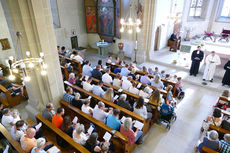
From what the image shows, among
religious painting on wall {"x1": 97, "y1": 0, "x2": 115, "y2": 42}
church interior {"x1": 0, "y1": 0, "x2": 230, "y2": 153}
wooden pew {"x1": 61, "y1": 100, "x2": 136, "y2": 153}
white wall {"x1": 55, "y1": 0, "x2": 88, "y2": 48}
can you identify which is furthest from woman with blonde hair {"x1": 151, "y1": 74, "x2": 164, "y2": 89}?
white wall {"x1": 55, "y1": 0, "x2": 88, "y2": 48}

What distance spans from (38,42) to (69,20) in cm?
762

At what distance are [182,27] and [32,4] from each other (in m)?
12.7

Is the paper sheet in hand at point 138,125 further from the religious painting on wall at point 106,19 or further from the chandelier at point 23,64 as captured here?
the religious painting on wall at point 106,19

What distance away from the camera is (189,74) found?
A: 927 cm

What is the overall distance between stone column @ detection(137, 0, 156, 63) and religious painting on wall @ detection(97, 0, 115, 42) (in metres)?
2.25

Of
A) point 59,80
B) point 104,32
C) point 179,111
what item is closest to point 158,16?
point 104,32

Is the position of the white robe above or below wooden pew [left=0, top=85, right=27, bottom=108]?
above

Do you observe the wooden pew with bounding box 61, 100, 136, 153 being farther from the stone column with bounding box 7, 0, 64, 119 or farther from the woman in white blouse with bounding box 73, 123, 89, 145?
the stone column with bounding box 7, 0, 64, 119

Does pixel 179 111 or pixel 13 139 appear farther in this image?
pixel 179 111

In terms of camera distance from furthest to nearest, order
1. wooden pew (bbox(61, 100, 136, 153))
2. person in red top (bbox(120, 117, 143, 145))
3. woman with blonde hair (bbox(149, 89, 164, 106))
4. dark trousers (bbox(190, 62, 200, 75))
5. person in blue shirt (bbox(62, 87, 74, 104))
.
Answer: dark trousers (bbox(190, 62, 200, 75))
person in blue shirt (bbox(62, 87, 74, 104))
woman with blonde hair (bbox(149, 89, 164, 106))
wooden pew (bbox(61, 100, 136, 153))
person in red top (bbox(120, 117, 143, 145))

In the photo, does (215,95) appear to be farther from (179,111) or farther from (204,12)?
(204,12)

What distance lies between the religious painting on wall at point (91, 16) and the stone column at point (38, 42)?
24.2 feet

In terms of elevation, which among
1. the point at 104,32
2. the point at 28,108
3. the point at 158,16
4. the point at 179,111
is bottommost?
the point at 179,111

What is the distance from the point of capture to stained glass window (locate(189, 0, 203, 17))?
47.5 feet
